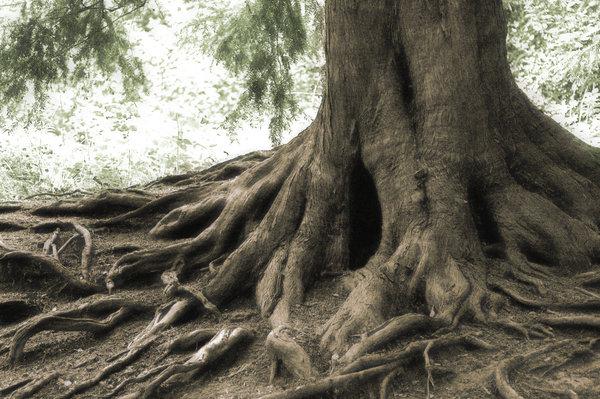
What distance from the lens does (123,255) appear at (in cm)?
482

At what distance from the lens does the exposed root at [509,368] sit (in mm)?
2778

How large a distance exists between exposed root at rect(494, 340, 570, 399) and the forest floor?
25 millimetres

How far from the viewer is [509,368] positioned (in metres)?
2.98

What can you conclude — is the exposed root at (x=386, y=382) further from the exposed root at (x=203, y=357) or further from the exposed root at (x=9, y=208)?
the exposed root at (x=9, y=208)

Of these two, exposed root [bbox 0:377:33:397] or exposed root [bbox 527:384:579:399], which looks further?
exposed root [bbox 0:377:33:397]

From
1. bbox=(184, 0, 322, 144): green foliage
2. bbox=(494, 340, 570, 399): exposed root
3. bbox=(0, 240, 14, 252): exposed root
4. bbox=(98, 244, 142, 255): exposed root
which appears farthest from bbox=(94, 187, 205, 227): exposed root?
bbox=(494, 340, 570, 399): exposed root

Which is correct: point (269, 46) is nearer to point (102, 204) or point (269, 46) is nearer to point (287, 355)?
point (102, 204)

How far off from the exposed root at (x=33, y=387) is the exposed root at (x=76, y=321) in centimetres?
45

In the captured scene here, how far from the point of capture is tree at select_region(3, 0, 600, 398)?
3818mm

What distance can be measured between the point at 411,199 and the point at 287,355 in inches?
54.3

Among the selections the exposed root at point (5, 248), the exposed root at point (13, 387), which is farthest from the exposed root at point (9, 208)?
the exposed root at point (13, 387)

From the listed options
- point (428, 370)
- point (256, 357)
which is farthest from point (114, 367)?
point (428, 370)

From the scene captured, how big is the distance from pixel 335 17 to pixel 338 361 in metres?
2.25

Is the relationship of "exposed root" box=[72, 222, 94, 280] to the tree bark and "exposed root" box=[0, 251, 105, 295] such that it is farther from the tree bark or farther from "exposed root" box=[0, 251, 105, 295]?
the tree bark
